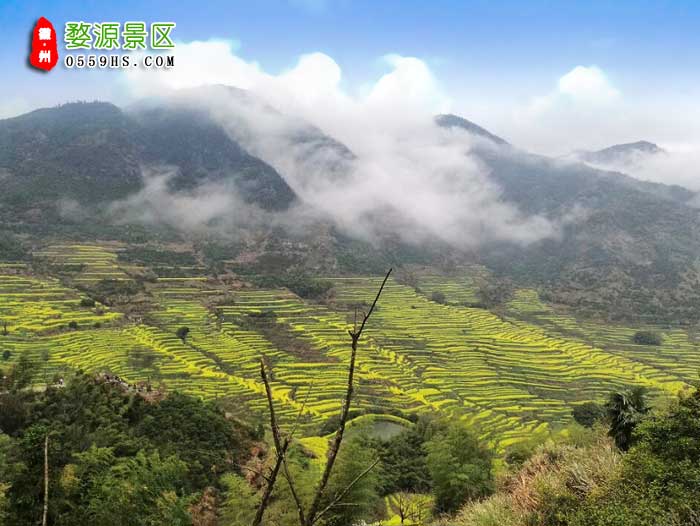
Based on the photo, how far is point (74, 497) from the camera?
1234 centimetres

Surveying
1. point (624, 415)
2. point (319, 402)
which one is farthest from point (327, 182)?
point (624, 415)

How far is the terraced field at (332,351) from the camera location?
37719 mm

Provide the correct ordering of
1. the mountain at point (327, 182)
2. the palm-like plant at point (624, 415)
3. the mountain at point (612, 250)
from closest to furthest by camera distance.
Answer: the palm-like plant at point (624, 415), the mountain at point (612, 250), the mountain at point (327, 182)

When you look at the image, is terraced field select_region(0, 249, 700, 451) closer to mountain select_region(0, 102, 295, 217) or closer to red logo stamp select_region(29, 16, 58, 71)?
red logo stamp select_region(29, 16, 58, 71)

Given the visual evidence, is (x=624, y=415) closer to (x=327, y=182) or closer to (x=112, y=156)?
(x=112, y=156)

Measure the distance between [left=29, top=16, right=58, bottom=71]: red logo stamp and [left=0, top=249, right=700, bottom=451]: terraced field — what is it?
20.8 m

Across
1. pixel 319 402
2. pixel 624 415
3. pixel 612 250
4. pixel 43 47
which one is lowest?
pixel 319 402

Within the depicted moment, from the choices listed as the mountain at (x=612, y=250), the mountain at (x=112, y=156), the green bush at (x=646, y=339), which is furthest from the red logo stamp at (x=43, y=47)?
the mountain at (x=112, y=156)

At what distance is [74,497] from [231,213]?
11948 centimetres

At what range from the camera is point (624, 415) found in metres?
13.0

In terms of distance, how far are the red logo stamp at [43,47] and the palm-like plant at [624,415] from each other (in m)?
27.3

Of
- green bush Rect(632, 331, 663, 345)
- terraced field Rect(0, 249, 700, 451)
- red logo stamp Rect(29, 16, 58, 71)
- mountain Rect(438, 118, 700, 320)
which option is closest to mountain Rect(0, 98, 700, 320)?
mountain Rect(438, 118, 700, 320)

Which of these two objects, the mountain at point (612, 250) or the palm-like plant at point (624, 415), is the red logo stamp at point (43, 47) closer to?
the palm-like plant at point (624, 415)

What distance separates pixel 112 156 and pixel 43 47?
132221 mm
